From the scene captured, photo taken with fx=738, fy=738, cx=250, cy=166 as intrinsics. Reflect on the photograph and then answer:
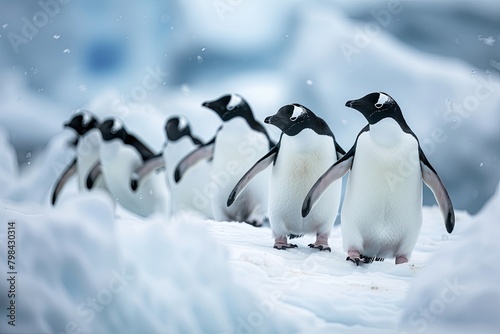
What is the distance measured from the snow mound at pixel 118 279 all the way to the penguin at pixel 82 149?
195 mm

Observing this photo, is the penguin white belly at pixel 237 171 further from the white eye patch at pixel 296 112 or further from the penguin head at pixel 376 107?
the penguin head at pixel 376 107

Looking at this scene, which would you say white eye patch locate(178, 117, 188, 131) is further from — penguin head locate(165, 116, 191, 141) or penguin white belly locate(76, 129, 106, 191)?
penguin white belly locate(76, 129, 106, 191)

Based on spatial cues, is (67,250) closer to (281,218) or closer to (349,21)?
(281,218)

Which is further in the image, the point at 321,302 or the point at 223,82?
the point at 223,82

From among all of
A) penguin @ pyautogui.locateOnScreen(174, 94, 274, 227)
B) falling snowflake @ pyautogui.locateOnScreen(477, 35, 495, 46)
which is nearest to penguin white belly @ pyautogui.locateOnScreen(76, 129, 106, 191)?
penguin @ pyautogui.locateOnScreen(174, 94, 274, 227)

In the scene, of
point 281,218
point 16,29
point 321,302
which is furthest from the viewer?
point 16,29

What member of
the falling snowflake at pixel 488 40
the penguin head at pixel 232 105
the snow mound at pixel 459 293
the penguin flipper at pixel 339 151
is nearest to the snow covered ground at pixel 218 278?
the snow mound at pixel 459 293

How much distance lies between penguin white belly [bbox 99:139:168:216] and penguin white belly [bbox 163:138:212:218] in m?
0.05

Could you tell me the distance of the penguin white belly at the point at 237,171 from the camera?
2338 mm

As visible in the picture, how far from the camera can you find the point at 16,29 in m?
2.37

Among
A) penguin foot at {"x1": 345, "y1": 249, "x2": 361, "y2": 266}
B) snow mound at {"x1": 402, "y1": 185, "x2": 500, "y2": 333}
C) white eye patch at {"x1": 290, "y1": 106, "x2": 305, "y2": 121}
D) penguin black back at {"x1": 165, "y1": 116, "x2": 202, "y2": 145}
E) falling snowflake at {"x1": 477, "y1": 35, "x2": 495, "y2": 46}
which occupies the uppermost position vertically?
falling snowflake at {"x1": 477, "y1": 35, "x2": 495, "y2": 46}

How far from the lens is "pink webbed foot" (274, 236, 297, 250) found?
2.20m

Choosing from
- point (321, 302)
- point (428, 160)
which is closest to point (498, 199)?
point (428, 160)

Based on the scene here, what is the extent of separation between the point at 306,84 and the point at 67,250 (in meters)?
0.89
